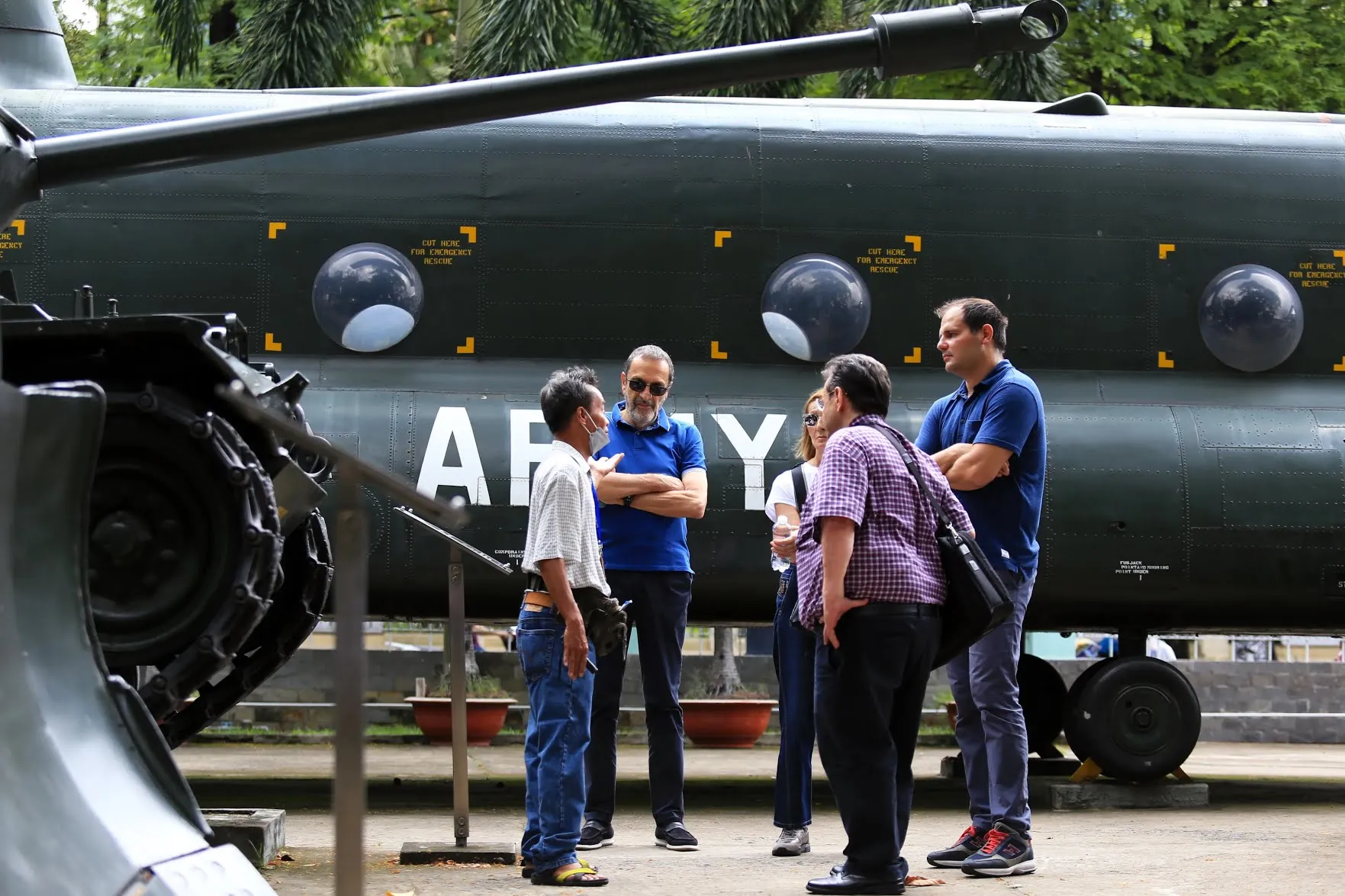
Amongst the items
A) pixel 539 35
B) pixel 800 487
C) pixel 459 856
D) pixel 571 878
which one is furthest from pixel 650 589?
pixel 539 35

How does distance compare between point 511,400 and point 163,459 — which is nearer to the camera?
point 163,459

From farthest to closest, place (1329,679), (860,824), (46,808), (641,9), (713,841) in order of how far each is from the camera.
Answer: (641,9) → (1329,679) → (713,841) → (860,824) → (46,808)

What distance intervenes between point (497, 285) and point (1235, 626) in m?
4.60

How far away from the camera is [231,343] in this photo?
640 cm

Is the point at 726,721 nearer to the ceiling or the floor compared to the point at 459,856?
nearer to the floor

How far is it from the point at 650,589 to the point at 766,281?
9.12 ft

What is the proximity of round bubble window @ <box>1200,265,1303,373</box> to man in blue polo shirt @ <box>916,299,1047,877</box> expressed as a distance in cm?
367

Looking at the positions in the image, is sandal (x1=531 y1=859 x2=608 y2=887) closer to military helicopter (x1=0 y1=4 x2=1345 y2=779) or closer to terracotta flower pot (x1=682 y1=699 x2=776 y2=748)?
military helicopter (x1=0 y1=4 x2=1345 y2=779)

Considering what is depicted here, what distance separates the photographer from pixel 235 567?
5.88 metres

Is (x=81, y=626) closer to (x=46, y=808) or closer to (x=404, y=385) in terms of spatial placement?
(x=46, y=808)

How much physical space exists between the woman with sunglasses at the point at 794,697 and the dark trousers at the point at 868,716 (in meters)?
1.13

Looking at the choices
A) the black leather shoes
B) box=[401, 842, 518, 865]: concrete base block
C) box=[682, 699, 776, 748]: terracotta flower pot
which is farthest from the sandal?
box=[682, 699, 776, 748]: terracotta flower pot

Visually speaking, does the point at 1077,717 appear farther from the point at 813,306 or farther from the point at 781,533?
the point at 781,533

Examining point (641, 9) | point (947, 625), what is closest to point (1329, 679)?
point (641, 9)
